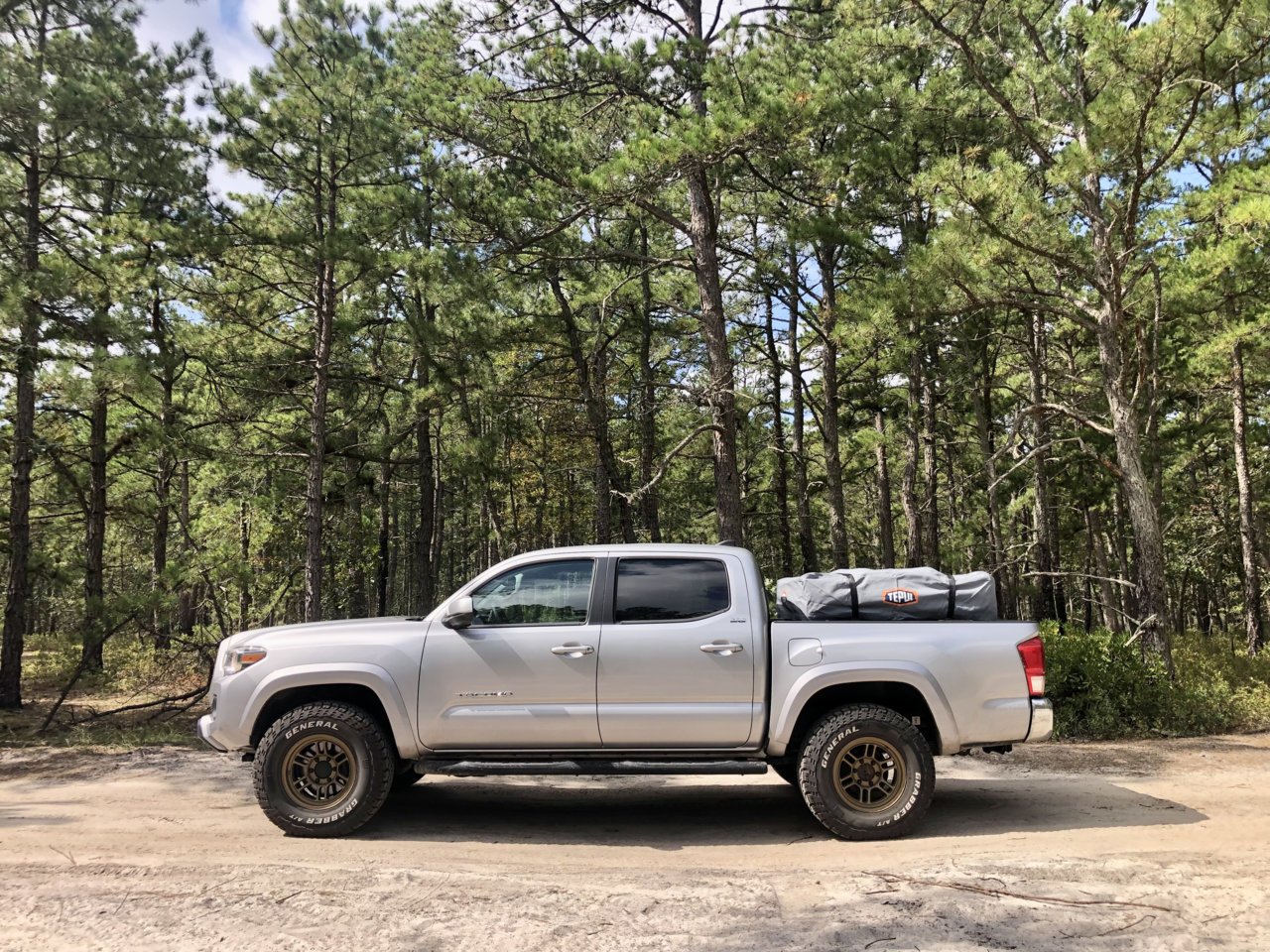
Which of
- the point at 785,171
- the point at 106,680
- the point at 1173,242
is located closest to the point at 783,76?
the point at 785,171

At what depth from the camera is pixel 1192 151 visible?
9242 mm

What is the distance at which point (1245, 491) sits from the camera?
16.5 meters

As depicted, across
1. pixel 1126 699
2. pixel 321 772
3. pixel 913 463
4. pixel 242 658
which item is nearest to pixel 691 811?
pixel 321 772

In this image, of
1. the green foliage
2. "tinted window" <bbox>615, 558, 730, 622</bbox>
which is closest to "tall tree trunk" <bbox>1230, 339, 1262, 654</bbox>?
the green foliage

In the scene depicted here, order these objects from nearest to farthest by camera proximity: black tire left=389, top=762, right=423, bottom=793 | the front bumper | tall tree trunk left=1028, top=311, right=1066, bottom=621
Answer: the front bumper
black tire left=389, top=762, right=423, bottom=793
tall tree trunk left=1028, top=311, right=1066, bottom=621

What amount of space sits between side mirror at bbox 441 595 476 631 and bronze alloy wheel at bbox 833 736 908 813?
260 cm

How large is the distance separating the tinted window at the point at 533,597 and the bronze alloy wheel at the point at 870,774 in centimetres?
200

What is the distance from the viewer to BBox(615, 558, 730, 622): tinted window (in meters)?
5.58

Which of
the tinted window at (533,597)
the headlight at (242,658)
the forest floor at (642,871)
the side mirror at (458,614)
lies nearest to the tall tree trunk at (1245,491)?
the forest floor at (642,871)

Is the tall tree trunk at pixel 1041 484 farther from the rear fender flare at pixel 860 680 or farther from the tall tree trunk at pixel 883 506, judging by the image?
the rear fender flare at pixel 860 680

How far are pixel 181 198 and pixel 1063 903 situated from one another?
1373cm

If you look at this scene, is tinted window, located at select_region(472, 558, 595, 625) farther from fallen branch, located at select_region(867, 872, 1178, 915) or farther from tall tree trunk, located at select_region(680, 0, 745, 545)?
tall tree trunk, located at select_region(680, 0, 745, 545)

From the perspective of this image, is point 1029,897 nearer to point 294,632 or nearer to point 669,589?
point 669,589

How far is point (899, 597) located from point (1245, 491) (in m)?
15.0
